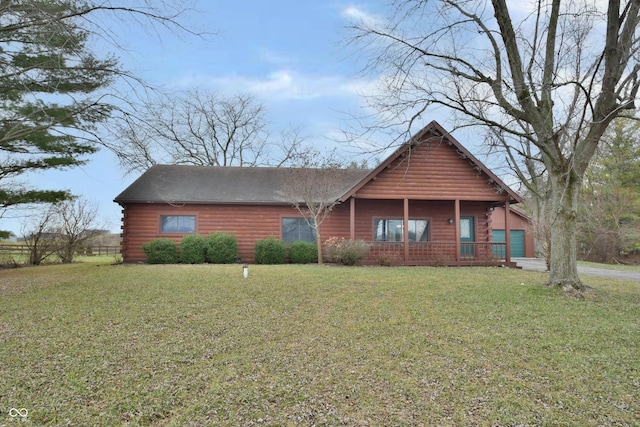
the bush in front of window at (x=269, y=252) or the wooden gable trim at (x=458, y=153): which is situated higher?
the wooden gable trim at (x=458, y=153)

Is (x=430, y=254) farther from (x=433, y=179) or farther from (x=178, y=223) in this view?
(x=178, y=223)

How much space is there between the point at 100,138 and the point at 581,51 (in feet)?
41.4

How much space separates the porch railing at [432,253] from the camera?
49.4ft

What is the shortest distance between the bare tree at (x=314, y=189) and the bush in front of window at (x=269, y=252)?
162 centimetres

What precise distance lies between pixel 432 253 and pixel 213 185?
10.5m

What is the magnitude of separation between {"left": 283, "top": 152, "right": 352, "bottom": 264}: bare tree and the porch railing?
2.52 meters

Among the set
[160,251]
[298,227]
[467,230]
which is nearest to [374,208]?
[298,227]

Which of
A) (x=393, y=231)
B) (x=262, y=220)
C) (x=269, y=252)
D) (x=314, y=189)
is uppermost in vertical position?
(x=314, y=189)

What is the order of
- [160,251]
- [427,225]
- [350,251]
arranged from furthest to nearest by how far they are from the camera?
[427,225], [160,251], [350,251]

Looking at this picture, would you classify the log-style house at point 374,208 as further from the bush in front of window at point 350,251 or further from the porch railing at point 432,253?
the bush in front of window at point 350,251

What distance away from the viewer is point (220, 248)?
15273 mm

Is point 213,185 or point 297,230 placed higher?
point 213,185

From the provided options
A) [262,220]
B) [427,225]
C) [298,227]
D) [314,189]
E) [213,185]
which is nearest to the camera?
[314,189]

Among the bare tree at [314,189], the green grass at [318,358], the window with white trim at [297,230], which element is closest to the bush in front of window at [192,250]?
the window with white trim at [297,230]
